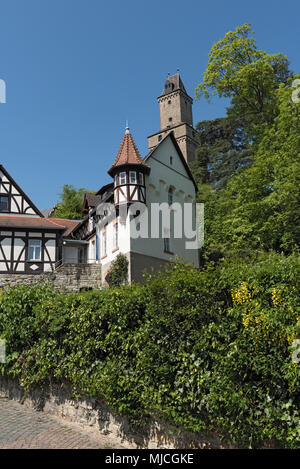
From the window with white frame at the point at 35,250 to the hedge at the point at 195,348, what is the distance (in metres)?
19.0

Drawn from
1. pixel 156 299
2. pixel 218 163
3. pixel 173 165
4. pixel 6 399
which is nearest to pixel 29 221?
pixel 173 165

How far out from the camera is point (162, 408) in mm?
6723

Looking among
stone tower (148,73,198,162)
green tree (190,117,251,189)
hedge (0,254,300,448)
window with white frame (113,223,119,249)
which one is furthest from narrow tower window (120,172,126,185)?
stone tower (148,73,198,162)

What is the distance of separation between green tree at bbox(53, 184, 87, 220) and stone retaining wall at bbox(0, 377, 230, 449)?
38.0 m

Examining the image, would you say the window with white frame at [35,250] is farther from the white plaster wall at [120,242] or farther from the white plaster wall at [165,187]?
the white plaster wall at [165,187]

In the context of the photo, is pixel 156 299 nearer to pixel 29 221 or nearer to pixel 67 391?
pixel 67 391

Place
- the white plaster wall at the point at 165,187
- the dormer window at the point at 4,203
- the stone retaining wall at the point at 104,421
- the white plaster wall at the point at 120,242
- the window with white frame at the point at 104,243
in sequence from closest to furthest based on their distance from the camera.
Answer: the stone retaining wall at the point at 104,421, the white plaster wall at the point at 120,242, the white plaster wall at the point at 165,187, the window with white frame at the point at 104,243, the dormer window at the point at 4,203

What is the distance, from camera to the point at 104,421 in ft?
26.2

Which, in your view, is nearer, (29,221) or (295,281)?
(295,281)

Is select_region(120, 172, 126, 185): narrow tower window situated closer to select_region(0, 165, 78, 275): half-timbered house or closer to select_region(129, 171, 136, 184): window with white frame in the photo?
select_region(129, 171, 136, 184): window with white frame

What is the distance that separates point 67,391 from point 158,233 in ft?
58.8

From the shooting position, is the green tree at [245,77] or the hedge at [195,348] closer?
the hedge at [195,348]

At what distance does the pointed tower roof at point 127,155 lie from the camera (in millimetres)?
25452

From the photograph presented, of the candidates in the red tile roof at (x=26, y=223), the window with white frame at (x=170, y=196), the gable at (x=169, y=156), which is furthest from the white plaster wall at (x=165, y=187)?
the red tile roof at (x=26, y=223)
